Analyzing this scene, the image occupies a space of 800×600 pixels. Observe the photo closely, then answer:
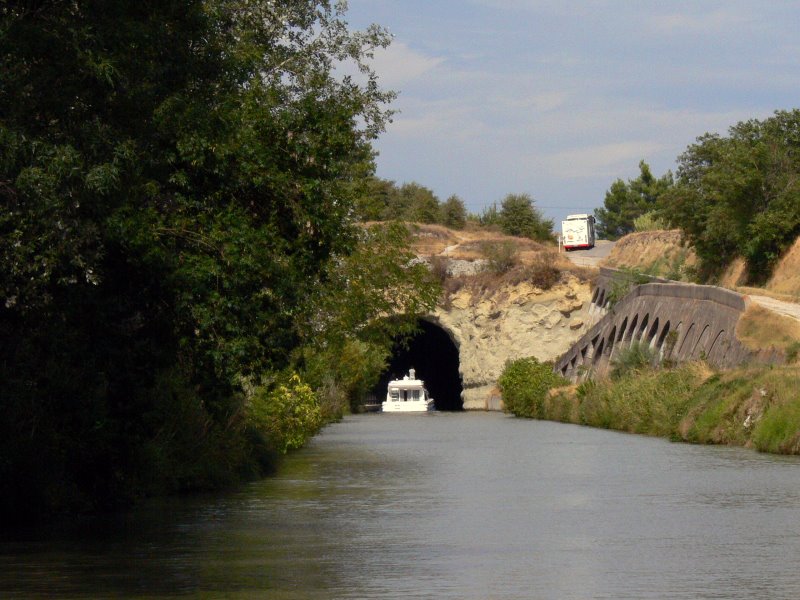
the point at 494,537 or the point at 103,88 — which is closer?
the point at 103,88

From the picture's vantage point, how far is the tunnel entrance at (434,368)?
111m

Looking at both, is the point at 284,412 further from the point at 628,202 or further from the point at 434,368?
the point at 628,202


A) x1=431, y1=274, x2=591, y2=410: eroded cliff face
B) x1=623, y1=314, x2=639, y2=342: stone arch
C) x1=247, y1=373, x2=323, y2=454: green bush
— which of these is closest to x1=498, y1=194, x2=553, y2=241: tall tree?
x1=431, y1=274, x2=591, y2=410: eroded cliff face

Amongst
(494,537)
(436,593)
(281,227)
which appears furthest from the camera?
(281,227)

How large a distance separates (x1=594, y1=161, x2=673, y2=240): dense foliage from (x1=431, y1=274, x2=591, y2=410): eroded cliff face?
217 feet

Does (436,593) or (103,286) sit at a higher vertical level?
(103,286)

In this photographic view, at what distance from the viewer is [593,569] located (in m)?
14.8

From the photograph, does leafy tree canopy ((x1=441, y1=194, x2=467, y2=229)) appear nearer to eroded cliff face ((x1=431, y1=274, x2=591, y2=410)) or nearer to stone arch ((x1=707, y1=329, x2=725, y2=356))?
eroded cliff face ((x1=431, y1=274, x2=591, y2=410))

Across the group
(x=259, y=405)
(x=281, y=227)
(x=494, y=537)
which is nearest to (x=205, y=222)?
(x=281, y=227)

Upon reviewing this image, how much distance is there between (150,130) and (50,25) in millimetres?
Answer: 2689

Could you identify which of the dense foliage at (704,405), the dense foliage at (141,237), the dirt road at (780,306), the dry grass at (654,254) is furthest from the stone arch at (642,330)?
the dense foliage at (141,237)

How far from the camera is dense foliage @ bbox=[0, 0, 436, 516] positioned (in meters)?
15.7

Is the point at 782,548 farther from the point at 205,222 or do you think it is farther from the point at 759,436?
the point at 759,436

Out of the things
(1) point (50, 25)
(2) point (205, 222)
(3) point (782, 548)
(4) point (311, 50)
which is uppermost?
(4) point (311, 50)
